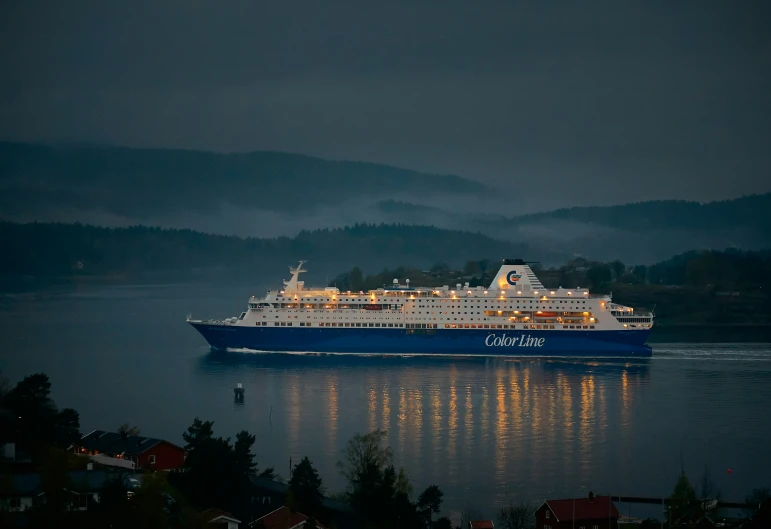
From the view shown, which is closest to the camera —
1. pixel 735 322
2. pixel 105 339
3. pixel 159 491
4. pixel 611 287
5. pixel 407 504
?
pixel 159 491

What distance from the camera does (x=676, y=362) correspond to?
33688 mm

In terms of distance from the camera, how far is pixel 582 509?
13.8 metres

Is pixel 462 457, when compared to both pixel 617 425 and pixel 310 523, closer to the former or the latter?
pixel 617 425

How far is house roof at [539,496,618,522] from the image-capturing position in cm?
1360

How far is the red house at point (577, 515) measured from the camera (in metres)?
13.5

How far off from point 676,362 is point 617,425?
1132 cm

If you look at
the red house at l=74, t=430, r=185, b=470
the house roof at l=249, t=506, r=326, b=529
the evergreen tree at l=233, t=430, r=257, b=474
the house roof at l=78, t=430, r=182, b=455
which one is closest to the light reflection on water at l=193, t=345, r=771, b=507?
the evergreen tree at l=233, t=430, r=257, b=474

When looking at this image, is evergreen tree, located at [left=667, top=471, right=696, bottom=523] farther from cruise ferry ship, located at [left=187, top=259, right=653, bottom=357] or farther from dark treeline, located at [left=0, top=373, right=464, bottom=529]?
cruise ferry ship, located at [left=187, top=259, right=653, bottom=357]

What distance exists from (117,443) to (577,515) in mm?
7422

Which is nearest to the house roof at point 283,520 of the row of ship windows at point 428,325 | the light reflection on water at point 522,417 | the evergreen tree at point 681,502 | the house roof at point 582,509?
the house roof at point 582,509

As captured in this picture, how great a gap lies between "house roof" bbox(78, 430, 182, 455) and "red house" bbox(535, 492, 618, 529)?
5983 millimetres

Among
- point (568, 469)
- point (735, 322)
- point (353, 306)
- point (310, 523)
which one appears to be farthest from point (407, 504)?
point (735, 322)

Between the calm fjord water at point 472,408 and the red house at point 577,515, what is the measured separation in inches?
92.7

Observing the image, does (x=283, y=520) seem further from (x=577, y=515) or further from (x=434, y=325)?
(x=434, y=325)
